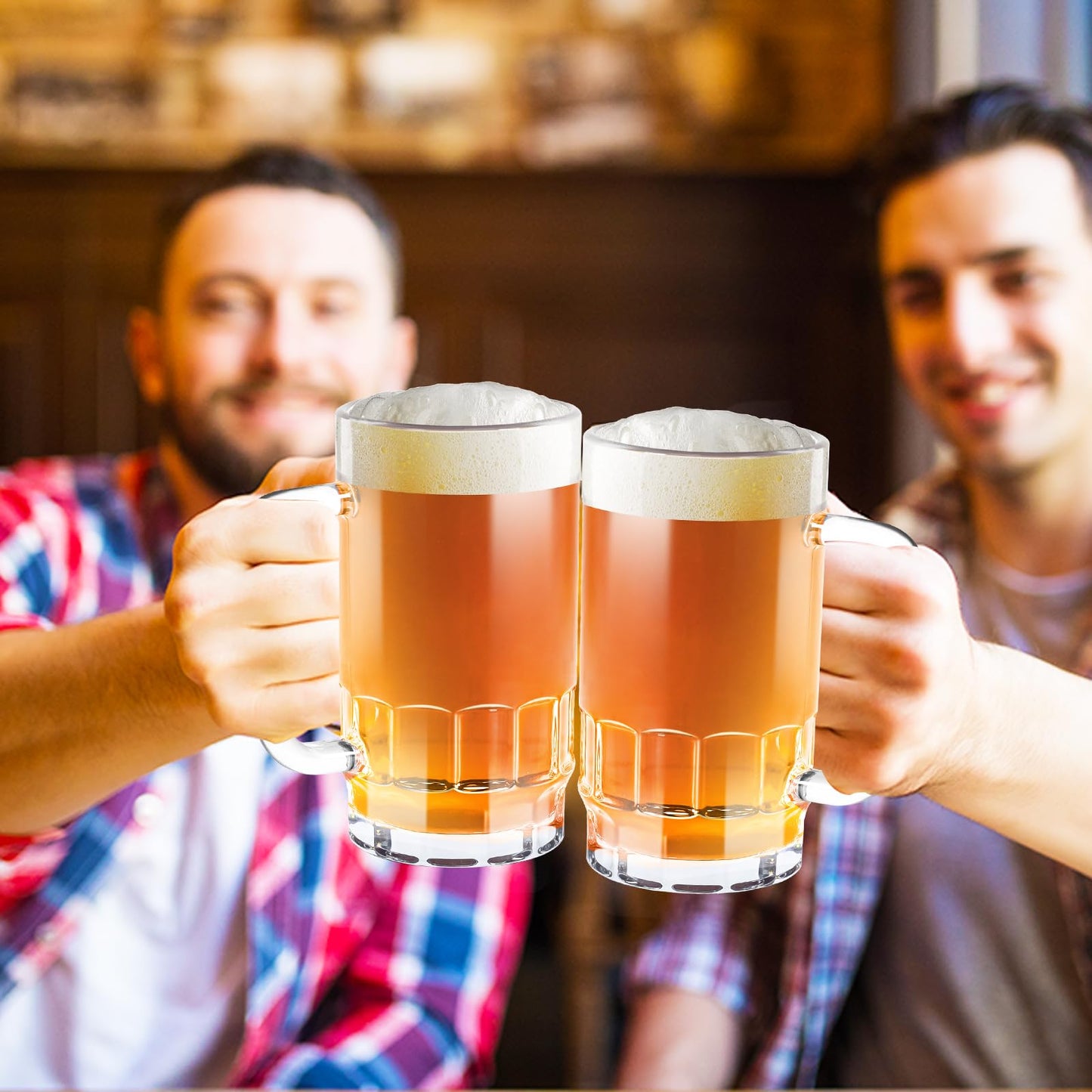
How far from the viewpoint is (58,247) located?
358 centimetres

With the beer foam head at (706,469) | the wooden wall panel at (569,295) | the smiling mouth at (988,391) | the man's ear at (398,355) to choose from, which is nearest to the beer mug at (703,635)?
the beer foam head at (706,469)

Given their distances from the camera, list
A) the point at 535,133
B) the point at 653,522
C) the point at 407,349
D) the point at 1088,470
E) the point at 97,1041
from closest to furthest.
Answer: the point at 653,522 → the point at 97,1041 → the point at 1088,470 → the point at 407,349 → the point at 535,133

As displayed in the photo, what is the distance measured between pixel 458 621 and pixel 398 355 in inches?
48.2

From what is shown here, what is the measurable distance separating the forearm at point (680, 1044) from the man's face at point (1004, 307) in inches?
27.4

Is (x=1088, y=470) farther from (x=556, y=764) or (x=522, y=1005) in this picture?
(x=522, y=1005)

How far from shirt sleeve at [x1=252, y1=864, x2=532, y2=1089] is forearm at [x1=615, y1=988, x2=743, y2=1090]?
15 centimetres

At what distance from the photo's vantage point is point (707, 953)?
4.62 ft

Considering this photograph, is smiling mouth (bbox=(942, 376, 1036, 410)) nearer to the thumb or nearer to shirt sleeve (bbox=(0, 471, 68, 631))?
the thumb

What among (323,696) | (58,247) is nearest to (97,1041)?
(323,696)

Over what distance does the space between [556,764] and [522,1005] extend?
2.06 meters

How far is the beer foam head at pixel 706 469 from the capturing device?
652mm

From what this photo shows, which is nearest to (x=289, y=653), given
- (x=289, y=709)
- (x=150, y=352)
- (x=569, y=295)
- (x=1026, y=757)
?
(x=289, y=709)

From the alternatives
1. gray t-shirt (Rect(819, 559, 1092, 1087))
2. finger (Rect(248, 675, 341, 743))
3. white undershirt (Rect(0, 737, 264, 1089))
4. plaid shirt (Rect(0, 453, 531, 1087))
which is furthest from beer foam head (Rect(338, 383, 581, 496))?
gray t-shirt (Rect(819, 559, 1092, 1087))

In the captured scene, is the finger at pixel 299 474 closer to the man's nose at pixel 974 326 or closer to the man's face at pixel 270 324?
the man's face at pixel 270 324
